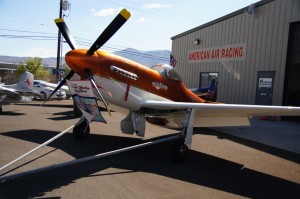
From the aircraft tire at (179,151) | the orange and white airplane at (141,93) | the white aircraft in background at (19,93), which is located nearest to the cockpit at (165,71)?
the orange and white airplane at (141,93)

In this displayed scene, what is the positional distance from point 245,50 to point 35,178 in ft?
47.4

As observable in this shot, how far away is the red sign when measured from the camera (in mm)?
17250

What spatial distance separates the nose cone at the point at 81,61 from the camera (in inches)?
250

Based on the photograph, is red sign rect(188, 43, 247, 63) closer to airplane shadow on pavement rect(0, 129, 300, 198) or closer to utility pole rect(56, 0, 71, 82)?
airplane shadow on pavement rect(0, 129, 300, 198)

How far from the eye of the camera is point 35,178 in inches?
202

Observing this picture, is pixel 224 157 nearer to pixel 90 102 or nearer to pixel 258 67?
pixel 90 102

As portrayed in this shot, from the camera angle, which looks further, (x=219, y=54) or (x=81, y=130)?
(x=219, y=54)

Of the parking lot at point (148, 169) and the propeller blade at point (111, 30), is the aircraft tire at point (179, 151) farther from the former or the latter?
the propeller blade at point (111, 30)

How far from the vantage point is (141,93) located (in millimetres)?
7457

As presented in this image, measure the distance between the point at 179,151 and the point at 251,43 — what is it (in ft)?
38.4

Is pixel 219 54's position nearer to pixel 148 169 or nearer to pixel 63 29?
pixel 63 29

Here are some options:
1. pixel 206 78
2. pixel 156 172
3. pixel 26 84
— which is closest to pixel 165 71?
pixel 156 172

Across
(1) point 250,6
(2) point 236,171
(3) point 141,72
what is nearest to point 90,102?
(3) point 141,72

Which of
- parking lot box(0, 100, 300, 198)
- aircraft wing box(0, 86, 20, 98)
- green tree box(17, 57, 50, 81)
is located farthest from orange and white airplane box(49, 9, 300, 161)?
green tree box(17, 57, 50, 81)
